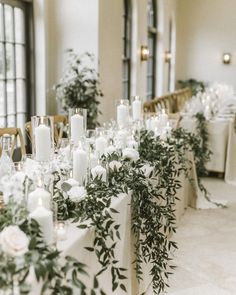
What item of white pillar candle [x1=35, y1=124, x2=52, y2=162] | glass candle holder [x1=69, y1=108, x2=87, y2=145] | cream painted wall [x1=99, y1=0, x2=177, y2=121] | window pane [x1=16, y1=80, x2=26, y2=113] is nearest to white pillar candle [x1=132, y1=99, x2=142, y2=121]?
glass candle holder [x1=69, y1=108, x2=87, y2=145]

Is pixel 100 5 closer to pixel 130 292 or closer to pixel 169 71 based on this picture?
pixel 130 292

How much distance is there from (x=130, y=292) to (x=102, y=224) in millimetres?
826

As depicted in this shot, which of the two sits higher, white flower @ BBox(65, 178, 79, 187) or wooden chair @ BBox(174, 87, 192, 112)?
wooden chair @ BBox(174, 87, 192, 112)

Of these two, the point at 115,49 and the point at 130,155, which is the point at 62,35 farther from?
the point at 130,155

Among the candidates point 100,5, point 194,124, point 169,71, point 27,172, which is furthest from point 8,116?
point 169,71

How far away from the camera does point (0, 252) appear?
5.32 ft

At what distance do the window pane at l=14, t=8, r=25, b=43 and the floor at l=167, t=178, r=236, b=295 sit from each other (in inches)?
114

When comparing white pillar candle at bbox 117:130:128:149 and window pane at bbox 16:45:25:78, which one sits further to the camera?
window pane at bbox 16:45:25:78

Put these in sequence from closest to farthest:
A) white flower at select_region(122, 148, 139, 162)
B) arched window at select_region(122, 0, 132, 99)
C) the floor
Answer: white flower at select_region(122, 148, 139, 162) → the floor → arched window at select_region(122, 0, 132, 99)

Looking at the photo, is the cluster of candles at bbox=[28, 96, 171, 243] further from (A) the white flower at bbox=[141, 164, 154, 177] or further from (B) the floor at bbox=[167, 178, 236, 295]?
(B) the floor at bbox=[167, 178, 236, 295]

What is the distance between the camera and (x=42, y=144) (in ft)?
9.62

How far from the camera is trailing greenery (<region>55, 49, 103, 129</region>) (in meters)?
6.24

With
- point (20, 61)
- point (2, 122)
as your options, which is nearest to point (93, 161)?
point (2, 122)

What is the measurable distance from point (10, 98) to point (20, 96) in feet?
0.93
